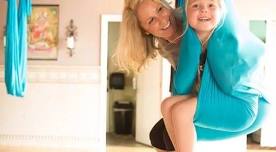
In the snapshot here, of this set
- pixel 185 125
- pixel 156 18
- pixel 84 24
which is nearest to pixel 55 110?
pixel 84 24

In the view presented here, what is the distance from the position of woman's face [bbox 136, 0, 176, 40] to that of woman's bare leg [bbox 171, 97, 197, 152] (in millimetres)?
377

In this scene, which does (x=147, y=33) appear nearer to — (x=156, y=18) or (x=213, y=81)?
(x=156, y=18)

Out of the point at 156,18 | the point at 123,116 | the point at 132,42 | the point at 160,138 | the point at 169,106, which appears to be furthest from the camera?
the point at 123,116

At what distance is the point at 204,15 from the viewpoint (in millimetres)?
1293

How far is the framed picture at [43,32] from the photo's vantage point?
169 inches

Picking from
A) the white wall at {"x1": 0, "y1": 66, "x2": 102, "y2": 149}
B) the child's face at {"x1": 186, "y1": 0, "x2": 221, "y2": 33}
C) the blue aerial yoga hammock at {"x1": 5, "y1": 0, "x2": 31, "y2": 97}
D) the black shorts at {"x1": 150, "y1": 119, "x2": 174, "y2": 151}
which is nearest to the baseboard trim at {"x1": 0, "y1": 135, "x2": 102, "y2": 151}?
the white wall at {"x1": 0, "y1": 66, "x2": 102, "y2": 149}

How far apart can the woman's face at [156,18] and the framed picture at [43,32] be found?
294 centimetres

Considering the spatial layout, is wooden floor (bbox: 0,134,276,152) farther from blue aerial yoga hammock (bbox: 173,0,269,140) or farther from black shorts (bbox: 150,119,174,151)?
blue aerial yoga hammock (bbox: 173,0,269,140)

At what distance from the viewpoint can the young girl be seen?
50.0 inches

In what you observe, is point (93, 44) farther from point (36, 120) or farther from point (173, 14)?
point (173, 14)

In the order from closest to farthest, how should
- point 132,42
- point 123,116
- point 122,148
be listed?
1. point 132,42
2. point 122,148
3. point 123,116

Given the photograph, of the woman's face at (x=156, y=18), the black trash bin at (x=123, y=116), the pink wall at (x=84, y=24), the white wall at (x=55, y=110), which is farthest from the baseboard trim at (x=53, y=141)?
the woman's face at (x=156, y=18)

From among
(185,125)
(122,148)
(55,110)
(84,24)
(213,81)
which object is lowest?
(122,148)

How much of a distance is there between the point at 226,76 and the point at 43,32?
344 cm
